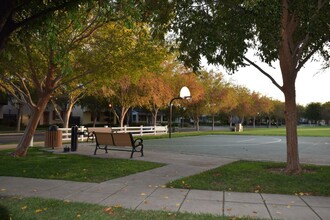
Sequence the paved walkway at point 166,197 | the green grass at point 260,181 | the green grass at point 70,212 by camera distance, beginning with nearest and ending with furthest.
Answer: the green grass at point 70,212
the paved walkway at point 166,197
the green grass at point 260,181

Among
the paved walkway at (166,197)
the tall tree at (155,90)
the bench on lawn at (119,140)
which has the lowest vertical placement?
the paved walkway at (166,197)

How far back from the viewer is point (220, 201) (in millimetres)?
6918

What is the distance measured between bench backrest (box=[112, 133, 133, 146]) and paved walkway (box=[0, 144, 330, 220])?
14.2ft

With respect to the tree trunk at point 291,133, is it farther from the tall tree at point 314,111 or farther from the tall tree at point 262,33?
the tall tree at point 314,111

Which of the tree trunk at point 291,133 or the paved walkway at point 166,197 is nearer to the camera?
the paved walkway at point 166,197

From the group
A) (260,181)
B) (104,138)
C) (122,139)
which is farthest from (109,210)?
(104,138)

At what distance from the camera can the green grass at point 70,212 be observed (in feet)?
18.6

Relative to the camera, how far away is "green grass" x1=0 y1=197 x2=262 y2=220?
568 centimetres

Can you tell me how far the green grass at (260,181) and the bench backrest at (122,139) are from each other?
422 centimetres

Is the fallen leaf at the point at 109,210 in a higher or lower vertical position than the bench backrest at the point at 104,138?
lower

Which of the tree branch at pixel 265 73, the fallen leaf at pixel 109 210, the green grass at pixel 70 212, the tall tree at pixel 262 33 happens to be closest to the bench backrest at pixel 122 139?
the tall tree at pixel 262 33

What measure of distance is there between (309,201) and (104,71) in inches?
421

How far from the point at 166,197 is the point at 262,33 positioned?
19.0 ft

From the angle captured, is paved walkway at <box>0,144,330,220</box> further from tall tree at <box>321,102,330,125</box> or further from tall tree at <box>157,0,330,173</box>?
tall tree at <box>321,102,330,125</box>
